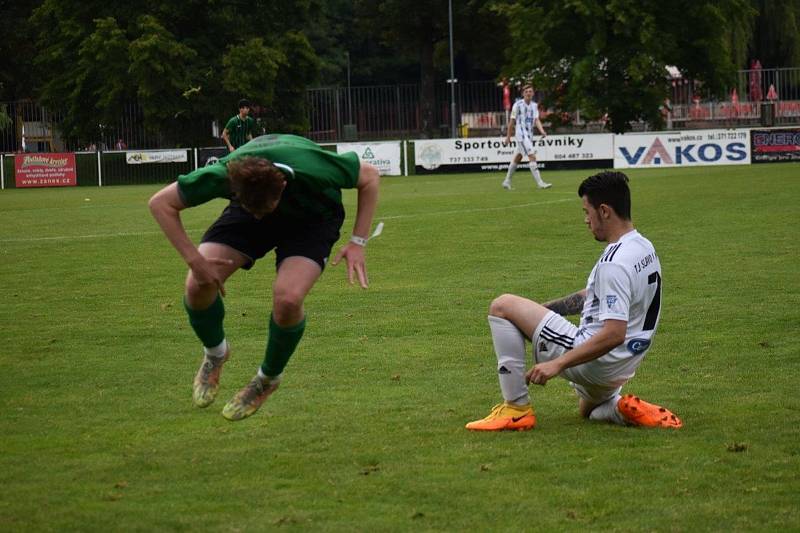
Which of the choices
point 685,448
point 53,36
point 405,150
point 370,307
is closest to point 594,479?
point 685,448

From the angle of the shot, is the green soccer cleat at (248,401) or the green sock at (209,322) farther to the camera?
the green sock at (209,322)

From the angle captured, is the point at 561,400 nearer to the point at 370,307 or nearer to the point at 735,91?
the point at 370,307

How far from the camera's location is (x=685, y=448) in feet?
19.4

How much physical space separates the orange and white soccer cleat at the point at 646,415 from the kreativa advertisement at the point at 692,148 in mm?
29588

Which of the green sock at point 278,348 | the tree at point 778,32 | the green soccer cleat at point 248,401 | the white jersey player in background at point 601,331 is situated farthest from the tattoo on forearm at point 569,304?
the tree at point 778,32

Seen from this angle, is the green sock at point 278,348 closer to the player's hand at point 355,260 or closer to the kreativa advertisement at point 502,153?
the player's hand at point 355,260

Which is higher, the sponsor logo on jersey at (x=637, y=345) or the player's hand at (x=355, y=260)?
the player's hand at (x=355, y=260)

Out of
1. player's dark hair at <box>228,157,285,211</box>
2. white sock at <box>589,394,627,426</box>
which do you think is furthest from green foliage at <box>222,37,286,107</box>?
player's dark hair at <box>228,157,285,211</box>

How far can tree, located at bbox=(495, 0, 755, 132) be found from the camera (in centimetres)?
4500

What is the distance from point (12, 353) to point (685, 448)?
5151 mm

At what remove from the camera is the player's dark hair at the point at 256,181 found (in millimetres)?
5945

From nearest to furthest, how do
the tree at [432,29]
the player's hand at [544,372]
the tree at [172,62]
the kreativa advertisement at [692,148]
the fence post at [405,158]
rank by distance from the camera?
the player's hand at [544,372] → the kreativa advertisement at [692,148] → the fence post at [405,158] → the tree at [172,62] → the tree at [432,29]

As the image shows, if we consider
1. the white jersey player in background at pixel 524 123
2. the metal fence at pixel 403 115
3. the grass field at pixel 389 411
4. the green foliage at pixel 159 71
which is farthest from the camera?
the metal fence at pixel 403 115

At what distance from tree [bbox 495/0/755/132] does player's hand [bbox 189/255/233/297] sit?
39730 millimetres
